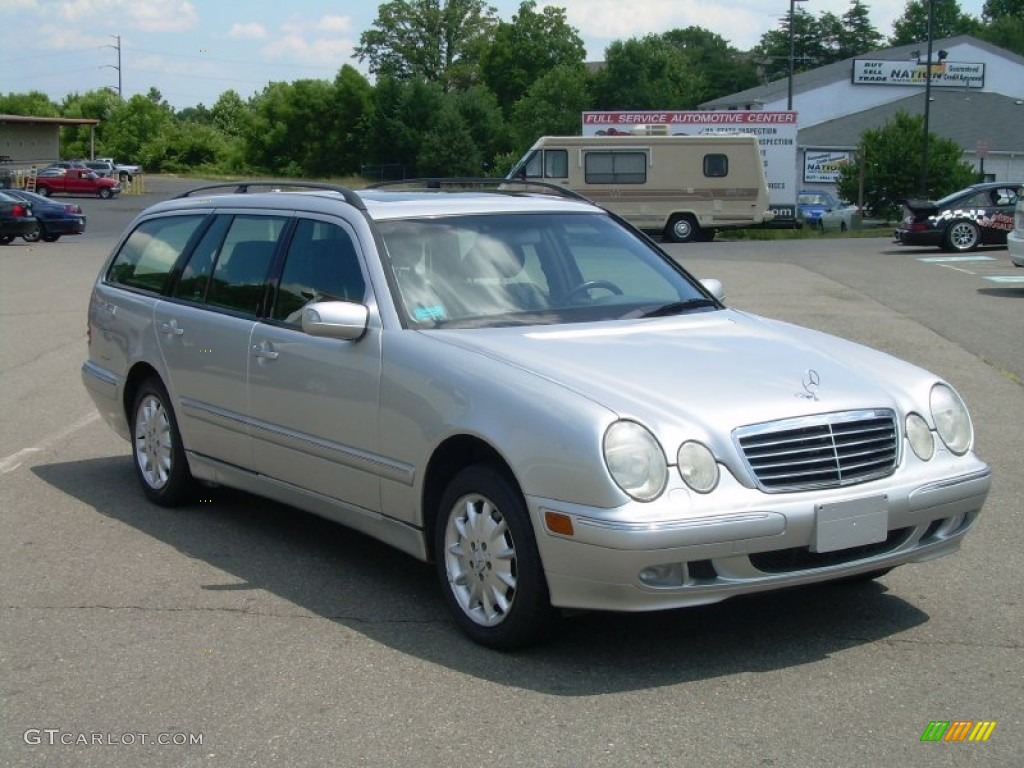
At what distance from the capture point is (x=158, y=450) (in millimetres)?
7453

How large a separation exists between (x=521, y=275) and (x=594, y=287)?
0.36 metres

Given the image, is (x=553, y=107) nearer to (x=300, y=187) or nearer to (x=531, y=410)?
(x=300, y=187)

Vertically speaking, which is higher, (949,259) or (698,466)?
(698,466)

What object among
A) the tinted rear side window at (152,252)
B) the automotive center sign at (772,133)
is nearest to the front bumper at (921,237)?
the automotive center sign at (772,133)

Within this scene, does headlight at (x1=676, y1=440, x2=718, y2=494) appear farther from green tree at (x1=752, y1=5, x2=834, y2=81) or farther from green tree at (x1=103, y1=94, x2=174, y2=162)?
green tree at (x1=752, y1=5, x2=834, y2=81)

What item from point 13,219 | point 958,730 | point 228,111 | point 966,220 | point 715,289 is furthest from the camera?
point 228,111

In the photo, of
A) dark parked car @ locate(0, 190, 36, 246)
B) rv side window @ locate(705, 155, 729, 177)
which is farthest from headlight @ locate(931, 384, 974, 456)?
dark parked car @ locate(0, 190, 36, 246)

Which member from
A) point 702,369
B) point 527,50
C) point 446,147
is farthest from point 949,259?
point 527,50

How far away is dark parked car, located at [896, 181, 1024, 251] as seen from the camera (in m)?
28.6

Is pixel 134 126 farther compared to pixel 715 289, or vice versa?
pixel 134 126

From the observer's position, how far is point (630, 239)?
22.3 ft

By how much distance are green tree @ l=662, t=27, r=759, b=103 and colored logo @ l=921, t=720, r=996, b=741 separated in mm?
108418

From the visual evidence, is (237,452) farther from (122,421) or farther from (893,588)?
(893,588)

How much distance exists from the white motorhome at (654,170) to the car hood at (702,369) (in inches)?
1220
